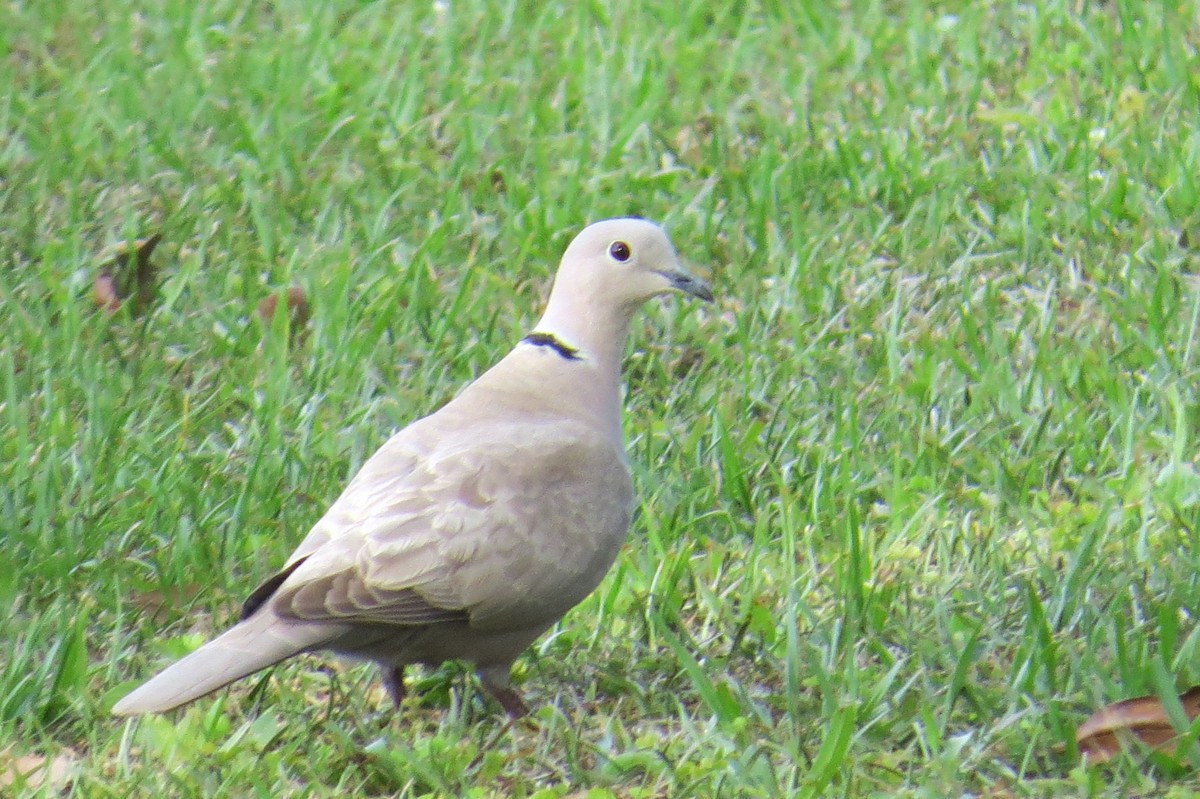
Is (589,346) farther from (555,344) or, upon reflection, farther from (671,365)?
(671,365)

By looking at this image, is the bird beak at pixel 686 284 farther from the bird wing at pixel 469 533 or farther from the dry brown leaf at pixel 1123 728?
the dry brown leaf at pixel 1123 728

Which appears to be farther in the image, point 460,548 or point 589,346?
point 589,346

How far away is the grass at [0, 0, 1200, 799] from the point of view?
3471 millimetres

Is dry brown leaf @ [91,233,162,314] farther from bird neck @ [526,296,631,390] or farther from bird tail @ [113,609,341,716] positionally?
bird tail @ [113,609,341,716]

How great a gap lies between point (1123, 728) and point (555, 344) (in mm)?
1499

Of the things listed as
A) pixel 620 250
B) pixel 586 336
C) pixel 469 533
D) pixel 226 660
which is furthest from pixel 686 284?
pixel 226 660

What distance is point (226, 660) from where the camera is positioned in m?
3.24

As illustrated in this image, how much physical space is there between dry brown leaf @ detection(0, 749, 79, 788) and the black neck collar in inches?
53.8

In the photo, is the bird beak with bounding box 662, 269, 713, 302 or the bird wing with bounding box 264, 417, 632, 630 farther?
the bird beak with bounding box 662, 269, 713, 302

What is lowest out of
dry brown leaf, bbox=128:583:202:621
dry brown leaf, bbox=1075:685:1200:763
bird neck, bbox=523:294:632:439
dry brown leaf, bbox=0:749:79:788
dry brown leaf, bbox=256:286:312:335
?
dry brown leaf, bbox=1075:685:1200:763

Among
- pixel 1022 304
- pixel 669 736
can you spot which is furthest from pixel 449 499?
pixel 1022 304

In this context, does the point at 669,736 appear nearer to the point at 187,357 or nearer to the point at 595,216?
the point at 187,357

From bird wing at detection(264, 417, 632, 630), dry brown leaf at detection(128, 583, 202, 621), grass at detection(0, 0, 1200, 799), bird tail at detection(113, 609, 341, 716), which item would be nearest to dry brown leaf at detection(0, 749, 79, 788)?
grass at detection(0, 0, 1200, 799)

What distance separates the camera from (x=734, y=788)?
10.6 feet
